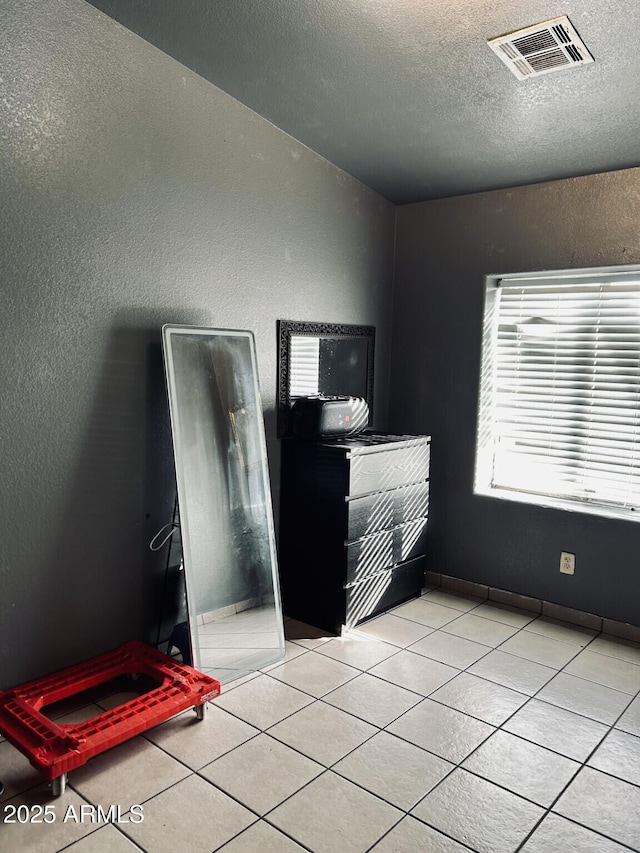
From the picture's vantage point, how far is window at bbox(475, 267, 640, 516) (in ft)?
11.6

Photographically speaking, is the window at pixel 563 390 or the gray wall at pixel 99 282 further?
the window at pixel 563 390

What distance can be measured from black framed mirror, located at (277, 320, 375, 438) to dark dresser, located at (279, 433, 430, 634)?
0.31 metres

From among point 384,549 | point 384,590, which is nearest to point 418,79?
point 384,549

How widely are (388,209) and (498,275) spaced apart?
0.86m

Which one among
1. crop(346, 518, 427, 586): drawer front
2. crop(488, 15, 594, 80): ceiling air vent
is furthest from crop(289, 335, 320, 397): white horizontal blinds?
crop(488, 15, 594, 80): ceiling air vent

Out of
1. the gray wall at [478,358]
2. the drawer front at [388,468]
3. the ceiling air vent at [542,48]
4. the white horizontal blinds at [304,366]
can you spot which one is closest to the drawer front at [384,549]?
the drawer front at [388,468]

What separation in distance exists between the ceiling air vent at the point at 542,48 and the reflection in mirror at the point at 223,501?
159 centimetres

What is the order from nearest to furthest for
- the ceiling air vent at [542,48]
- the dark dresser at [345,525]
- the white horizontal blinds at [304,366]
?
1. the ceiling air vent at [542,48]
2. the dark dresser at [345,525]
3. the white horizontal blinds at [304,366]

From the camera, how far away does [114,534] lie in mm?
2904

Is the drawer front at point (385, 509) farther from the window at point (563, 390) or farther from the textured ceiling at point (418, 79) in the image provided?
the textured ceiling at point (418, 79)

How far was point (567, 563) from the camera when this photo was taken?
12.1ft

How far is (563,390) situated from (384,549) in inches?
52.4

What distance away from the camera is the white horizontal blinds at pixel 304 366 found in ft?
12.0

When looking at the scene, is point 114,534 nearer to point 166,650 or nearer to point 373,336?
point 166,650
